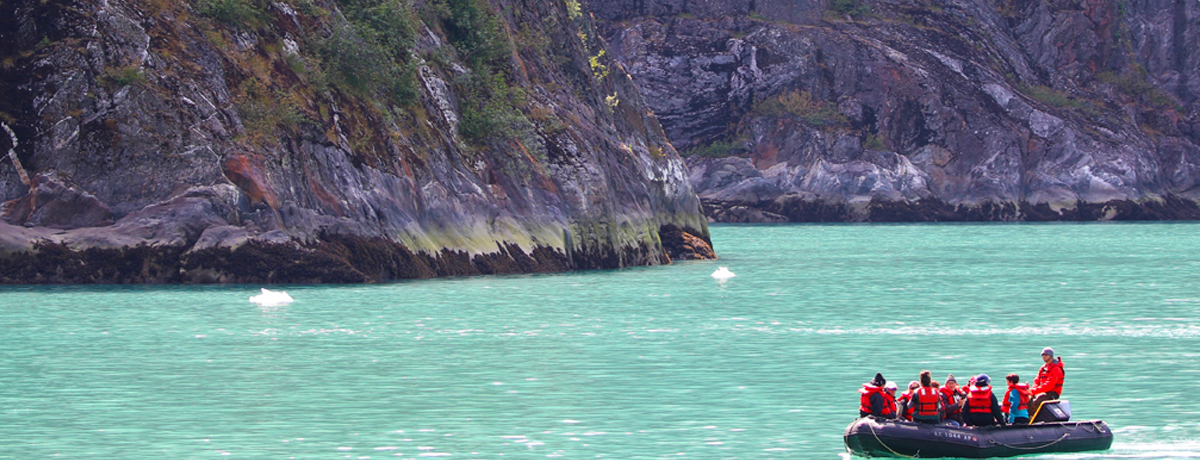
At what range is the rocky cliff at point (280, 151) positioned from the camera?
162 feet

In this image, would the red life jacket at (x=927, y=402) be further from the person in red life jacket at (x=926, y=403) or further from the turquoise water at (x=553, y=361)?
the turquoise water at (x=553, y=361)

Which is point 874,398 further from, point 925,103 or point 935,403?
point 925,103

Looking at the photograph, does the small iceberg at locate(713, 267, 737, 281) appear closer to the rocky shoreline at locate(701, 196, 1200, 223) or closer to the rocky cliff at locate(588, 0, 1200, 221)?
the rocky shoreline at locate(701, 196, 1200, 223)

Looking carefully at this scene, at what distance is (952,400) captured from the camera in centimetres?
2152

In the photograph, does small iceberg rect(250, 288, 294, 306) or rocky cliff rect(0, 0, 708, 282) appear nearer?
small iceberg rect(250, 288, 294, 306)

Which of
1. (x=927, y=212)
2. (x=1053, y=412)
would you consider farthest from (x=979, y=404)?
(x=927, y=212)

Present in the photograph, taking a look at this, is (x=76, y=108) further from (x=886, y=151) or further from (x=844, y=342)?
(x=886, y=151)

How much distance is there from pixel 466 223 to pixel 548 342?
78.7ft

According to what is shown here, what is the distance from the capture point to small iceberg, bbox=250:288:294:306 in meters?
43.6

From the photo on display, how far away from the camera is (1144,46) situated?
15738 centimetres

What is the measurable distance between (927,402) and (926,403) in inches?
0.8

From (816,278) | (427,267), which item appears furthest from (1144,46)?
(427,267)

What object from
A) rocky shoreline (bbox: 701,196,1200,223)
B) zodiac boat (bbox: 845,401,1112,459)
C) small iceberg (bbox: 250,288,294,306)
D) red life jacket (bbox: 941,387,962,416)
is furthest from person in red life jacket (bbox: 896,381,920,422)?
rocky shoreline (bbox: 701,196,1200,223)

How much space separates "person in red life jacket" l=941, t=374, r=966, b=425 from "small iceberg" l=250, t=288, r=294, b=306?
26631 millimetres
